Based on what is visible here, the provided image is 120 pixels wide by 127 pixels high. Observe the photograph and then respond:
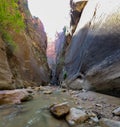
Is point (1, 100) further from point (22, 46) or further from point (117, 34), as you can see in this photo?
point (22, 46)

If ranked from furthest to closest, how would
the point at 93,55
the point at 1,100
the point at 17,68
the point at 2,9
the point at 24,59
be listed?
the point at 24,59 → the point at 17,68 → the point at 2,9 → the point at 93,55 → the point at 1,100

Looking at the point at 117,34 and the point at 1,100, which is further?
the point at 117,34

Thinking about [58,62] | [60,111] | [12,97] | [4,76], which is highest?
[58,62]

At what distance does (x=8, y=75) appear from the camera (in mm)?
6461

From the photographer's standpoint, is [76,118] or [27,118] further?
[27,118]

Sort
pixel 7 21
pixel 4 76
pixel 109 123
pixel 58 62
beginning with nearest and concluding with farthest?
pixel 109 123
pixel 4 76
pixel 7 21
pixel 58 62

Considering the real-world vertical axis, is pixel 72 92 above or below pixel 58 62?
below

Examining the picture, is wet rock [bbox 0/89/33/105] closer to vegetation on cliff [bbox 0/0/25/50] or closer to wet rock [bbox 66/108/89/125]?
wet rock [bbox 66/108/89/125]

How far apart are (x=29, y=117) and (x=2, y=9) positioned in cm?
714

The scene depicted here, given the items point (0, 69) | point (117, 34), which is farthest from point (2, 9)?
point (117, 34)

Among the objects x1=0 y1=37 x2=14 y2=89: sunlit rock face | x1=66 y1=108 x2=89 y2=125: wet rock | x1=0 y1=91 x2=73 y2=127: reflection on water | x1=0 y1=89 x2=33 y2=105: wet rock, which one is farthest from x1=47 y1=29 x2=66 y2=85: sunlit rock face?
x1=66 y1=108 x2=89 y2=125: wet rock

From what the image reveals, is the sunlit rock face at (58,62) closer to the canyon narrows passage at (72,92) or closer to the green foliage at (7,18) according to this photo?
the canyon narrows passage at (72,92)

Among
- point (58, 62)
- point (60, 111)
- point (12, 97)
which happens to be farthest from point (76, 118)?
point (58, 62)

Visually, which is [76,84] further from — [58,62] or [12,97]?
[58,62]
